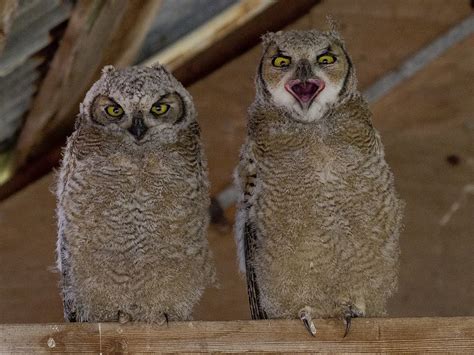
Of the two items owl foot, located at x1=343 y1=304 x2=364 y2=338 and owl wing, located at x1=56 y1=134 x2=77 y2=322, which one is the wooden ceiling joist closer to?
owl wing, located at x1=56 y1=134 x2=77 y2=322

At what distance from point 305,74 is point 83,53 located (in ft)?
3.15

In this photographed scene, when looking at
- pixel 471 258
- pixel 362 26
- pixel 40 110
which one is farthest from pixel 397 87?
pixel 40 110

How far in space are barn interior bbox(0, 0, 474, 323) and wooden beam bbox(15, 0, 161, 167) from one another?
0.06ft

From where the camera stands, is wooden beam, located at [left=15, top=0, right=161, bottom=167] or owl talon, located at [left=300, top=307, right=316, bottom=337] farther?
wooden beam, located at [left=15, top=0, right=161, bottom=167]

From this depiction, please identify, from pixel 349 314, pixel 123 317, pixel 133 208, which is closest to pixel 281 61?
pixel 133 208

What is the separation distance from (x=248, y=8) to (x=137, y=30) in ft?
1.47

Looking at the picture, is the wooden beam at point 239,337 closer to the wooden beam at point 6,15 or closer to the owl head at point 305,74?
the owl head at point 305,74

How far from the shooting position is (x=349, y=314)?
2611mm

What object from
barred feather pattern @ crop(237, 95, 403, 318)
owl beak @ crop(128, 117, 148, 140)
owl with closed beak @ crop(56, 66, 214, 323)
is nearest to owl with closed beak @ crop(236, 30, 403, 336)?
barred feather pattern @ crop(237, 95, 403, 318)

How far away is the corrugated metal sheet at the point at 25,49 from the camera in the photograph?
309 centimetres

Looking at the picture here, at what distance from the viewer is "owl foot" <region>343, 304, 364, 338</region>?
2.51 m

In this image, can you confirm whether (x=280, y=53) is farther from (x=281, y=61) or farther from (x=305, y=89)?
(x=305, y=89)

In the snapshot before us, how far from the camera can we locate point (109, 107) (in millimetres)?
2773

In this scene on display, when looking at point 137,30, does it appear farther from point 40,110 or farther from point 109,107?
point 109,107
